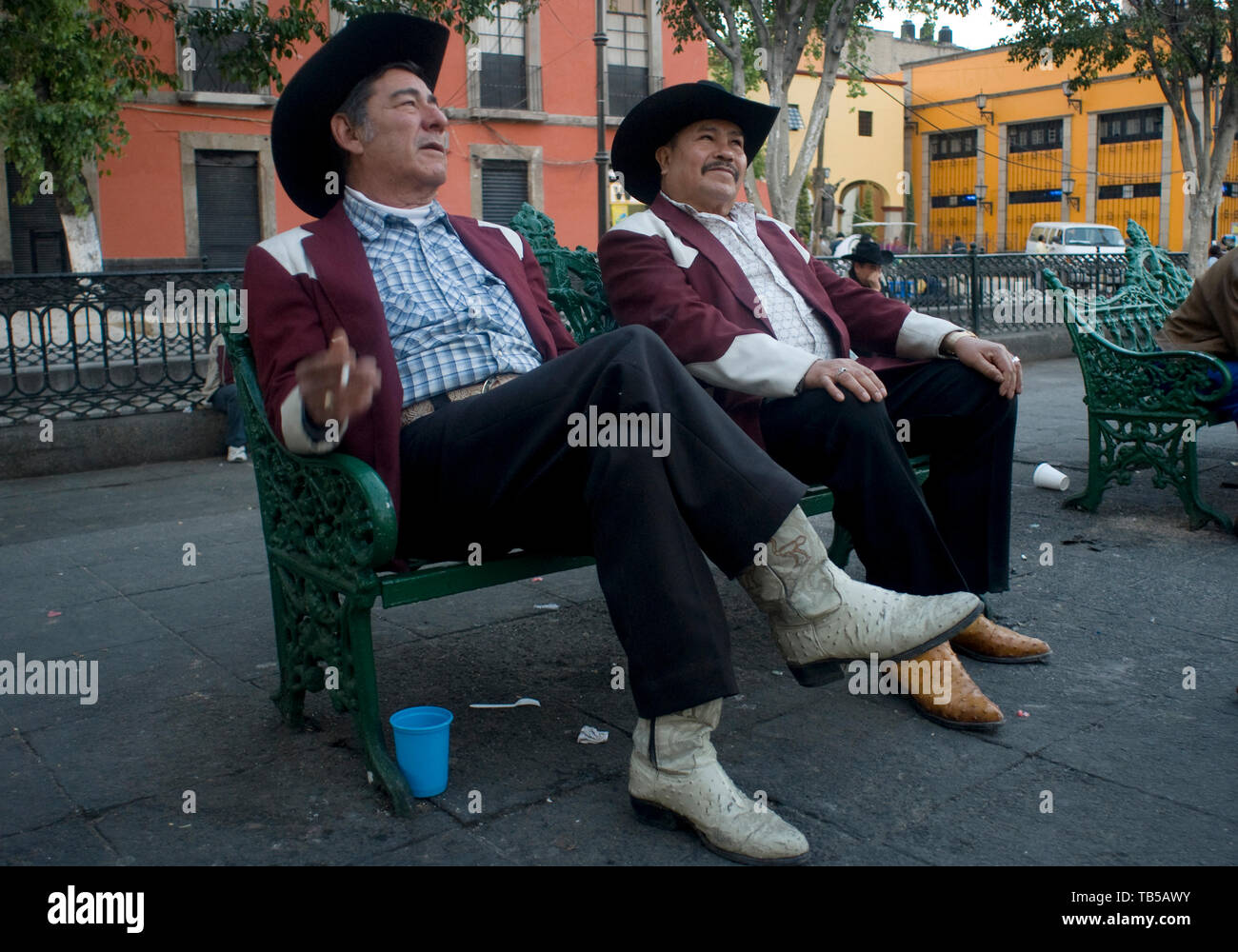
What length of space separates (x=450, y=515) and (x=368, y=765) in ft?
1.91

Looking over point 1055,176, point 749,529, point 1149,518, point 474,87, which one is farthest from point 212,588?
point 1055,176

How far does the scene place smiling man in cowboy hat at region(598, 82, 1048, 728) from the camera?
2846 millimetres

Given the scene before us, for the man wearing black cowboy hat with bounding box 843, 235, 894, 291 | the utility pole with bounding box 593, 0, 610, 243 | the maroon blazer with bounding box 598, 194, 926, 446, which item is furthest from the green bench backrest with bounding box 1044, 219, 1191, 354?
the utility pole with bounding box 593, 0, 610, 243

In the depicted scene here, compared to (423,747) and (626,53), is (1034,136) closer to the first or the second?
(626,53)

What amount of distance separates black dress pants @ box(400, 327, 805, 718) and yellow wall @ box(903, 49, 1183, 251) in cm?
3639

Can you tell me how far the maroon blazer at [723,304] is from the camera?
10.1ft

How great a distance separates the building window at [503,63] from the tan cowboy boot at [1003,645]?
21708mm

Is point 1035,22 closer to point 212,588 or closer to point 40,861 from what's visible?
point 212,588

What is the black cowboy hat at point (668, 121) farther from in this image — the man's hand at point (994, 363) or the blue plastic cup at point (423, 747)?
the blue plastic cup at point (423, 747)

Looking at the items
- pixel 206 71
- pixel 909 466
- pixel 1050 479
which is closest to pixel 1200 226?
pixel 1050 479

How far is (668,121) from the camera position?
3516 millimetres

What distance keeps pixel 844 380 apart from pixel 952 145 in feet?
142

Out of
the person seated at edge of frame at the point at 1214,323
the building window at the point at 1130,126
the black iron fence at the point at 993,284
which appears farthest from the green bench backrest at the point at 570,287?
the building window at the point at 1130,126

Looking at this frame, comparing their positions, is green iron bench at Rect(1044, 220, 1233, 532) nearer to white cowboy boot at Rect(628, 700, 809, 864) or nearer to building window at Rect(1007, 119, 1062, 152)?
white cowboy boot at Rect(628, 700, 809, 864)
